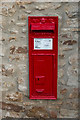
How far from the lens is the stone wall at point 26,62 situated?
2592 mm

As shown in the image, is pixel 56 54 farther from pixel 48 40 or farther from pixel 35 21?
pixel 35 21

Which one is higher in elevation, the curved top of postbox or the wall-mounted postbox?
the curved top of postbox

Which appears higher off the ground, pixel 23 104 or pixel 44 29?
pixel 44 29

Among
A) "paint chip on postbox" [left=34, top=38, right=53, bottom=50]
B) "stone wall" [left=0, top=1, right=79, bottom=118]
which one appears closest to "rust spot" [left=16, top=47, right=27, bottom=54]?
"stone wall" [left=0, top=1, right=79, bottom=118]

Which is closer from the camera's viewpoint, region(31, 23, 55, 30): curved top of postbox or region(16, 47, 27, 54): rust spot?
region(31, 23, 55, 30): curved top of postbox

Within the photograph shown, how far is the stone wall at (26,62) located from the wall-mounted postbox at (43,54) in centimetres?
8

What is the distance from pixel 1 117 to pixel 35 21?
152 centimetres

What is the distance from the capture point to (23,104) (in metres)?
2.78

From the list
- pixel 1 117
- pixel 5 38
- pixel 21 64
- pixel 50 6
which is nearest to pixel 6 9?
pixel 5 38

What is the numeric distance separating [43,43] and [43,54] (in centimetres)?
15

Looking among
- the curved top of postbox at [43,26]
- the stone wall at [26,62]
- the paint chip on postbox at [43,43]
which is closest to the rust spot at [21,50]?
the stone wall at [26,62]

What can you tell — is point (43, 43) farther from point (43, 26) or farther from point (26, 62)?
point (26, 62)

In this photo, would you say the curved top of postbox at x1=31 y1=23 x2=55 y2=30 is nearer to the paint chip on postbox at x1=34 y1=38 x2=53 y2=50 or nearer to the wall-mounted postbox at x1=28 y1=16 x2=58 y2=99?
the wall-mounted postbox at x1=28 y1=16 x2=58 y2=99

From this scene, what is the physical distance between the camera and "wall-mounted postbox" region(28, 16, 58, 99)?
2561 millimetres
